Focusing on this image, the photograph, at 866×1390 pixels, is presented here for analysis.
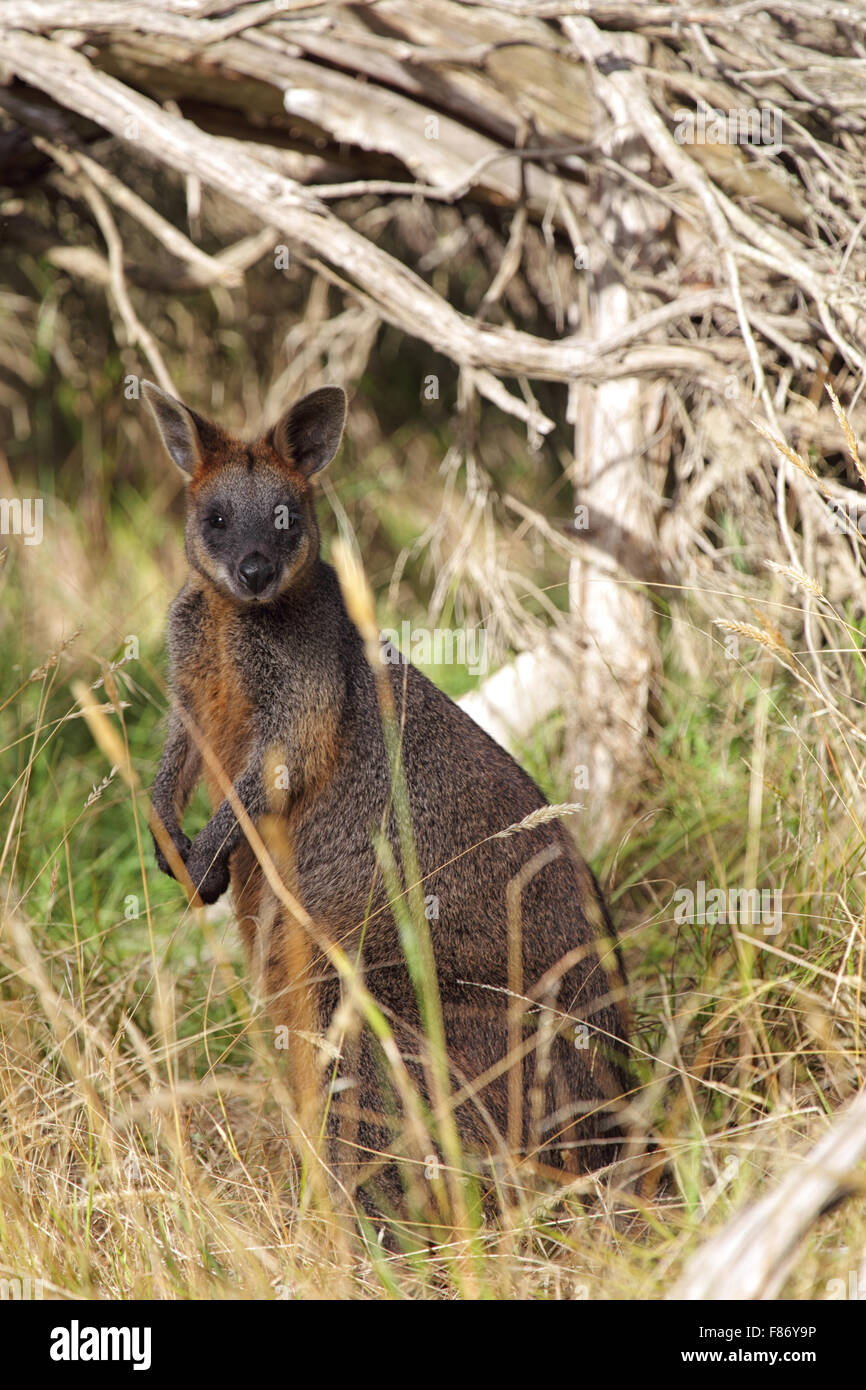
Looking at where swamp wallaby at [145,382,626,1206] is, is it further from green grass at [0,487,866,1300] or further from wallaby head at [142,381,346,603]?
green grass at [0,487,866,1300]

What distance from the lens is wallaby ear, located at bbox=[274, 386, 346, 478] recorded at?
426 cm

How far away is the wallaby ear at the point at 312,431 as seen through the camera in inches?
168

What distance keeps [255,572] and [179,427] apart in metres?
0.68

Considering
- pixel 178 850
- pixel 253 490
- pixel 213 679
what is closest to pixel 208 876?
pixel 178 850

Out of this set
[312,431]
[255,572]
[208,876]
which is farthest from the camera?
[312,431]

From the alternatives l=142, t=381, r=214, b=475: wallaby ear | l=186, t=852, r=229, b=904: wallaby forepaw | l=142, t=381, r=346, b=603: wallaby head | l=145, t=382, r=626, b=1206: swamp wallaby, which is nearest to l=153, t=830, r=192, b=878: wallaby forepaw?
l=145, t=382, r=626, b=1206: swamp wallaby

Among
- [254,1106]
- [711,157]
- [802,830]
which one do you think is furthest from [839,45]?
[254,1106]

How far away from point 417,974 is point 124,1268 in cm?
111

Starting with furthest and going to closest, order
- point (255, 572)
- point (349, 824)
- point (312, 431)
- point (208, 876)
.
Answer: point (312, 431)
point (349, 824)
point (208, 876)
point (255, 572)

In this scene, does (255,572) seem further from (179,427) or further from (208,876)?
(208,876)

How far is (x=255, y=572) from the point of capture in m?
3.94

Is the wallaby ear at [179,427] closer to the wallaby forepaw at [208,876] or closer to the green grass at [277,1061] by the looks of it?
the green grass at [277,1061]
